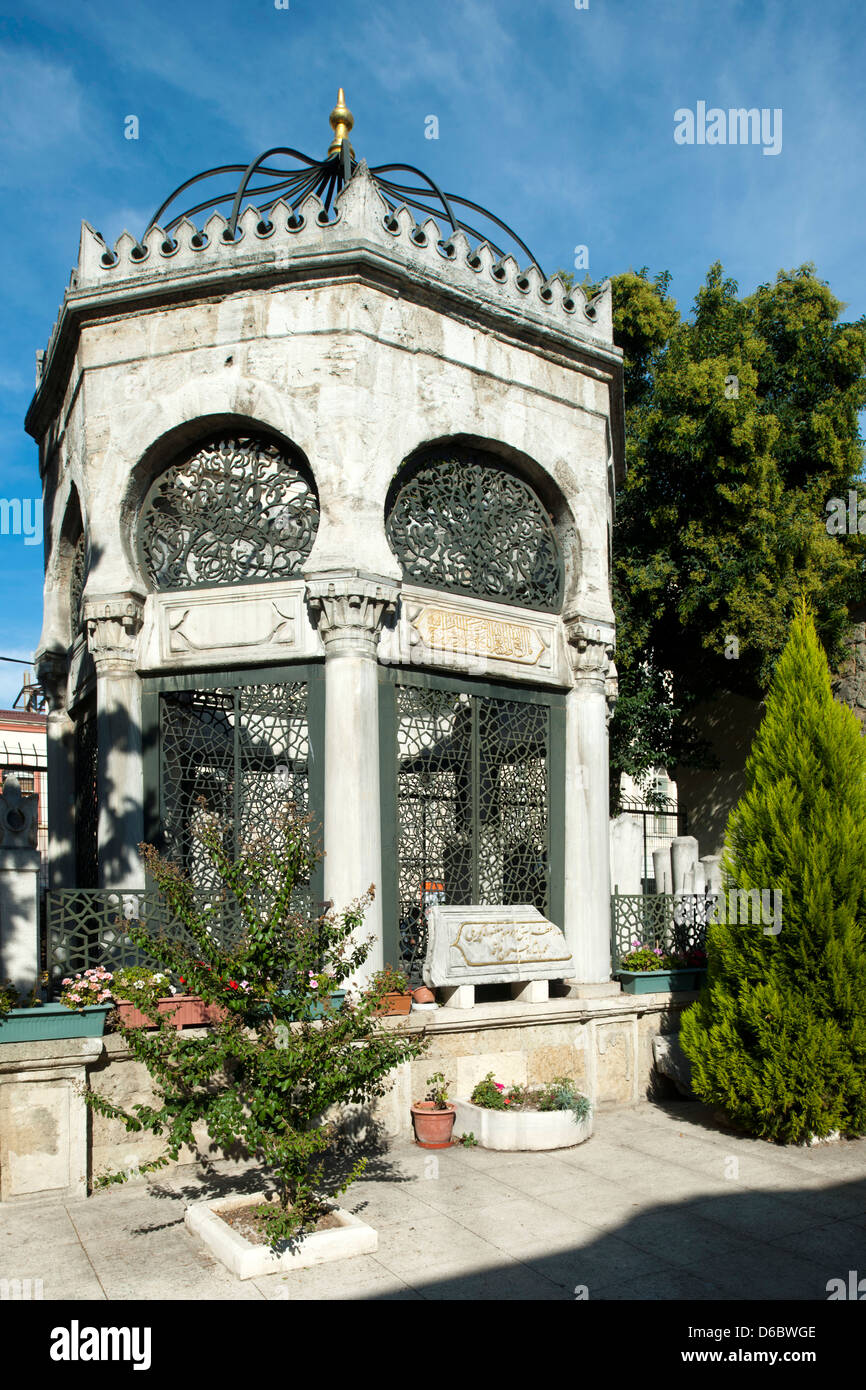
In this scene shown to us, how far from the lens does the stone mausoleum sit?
890cm

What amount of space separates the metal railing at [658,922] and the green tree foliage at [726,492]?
218 inches

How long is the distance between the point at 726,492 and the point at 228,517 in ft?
30.3

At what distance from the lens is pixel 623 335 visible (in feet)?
60.7

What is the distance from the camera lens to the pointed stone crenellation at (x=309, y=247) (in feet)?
29.5

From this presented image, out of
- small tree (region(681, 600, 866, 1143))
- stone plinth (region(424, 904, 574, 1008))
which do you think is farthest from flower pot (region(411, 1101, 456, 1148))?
small tree (region(681, 600, 866, 1143))

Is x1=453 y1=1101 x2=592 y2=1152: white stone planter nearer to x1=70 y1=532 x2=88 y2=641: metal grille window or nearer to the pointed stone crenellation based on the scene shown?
x1=70 y1=532 x2=88 y2=641: metal grille window

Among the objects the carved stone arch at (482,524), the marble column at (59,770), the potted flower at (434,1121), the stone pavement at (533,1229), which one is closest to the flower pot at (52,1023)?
the stone pavement at (533,1229)

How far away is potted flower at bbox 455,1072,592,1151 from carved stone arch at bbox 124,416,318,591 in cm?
489

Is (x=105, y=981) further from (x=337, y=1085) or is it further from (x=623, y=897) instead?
(x=623, y=897)

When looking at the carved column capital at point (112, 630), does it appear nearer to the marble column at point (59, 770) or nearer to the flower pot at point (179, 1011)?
the marble column at point (59, 770)

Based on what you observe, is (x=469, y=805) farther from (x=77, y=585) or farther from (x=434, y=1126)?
(x=77, y=585)
